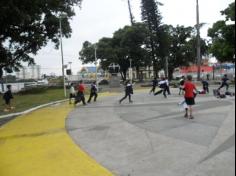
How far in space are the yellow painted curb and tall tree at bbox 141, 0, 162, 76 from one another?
55432 millimetres

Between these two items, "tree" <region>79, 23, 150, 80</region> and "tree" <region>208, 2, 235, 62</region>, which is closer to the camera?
"tree" <region>208, 2, 235, 62</region>

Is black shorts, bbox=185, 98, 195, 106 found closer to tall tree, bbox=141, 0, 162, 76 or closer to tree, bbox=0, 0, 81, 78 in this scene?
tree, bbox=0, 0, 81, 78

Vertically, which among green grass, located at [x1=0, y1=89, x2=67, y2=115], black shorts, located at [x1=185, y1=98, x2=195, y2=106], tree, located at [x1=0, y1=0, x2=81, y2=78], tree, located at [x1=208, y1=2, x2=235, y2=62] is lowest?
green grass, located at [x1=0, y1=89, x2=67, y2=115]

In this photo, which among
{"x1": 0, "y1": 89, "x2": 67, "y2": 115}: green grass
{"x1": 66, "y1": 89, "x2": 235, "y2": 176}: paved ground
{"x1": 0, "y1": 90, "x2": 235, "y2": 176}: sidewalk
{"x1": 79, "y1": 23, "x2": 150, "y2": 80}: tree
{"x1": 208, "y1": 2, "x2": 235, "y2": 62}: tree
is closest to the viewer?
{"x1": 208, "y1": 2, "x2": 235, "y2": 62}: tree

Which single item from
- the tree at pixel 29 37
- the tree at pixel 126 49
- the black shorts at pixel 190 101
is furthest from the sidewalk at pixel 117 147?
the tree at pixel 126 49

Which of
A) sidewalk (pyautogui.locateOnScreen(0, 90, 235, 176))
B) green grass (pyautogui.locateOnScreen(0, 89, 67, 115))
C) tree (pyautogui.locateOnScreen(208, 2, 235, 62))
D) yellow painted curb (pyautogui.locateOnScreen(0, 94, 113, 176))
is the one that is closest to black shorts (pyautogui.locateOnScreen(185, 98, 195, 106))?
sidewalk (pyautogui.locateOnScreen(0, 90, 235, 176))

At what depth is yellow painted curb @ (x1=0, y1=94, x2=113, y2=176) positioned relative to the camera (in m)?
7.91

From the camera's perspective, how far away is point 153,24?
71250mm

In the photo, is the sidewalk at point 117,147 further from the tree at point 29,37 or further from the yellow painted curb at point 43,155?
the tree at point 29,37

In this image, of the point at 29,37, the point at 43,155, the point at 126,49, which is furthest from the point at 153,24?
the point at 43,155

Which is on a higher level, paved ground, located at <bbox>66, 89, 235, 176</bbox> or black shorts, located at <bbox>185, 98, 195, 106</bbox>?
black shorts, located at <bbox>185, 98, 195, 106</bbox>

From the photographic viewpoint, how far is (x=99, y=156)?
897 cm

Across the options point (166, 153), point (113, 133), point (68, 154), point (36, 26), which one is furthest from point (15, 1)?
point (36, 26)

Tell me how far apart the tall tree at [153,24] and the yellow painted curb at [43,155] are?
2182 inches
